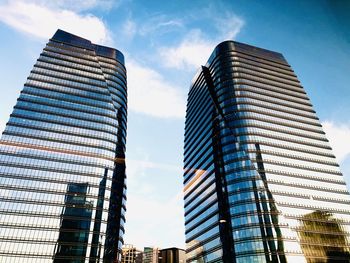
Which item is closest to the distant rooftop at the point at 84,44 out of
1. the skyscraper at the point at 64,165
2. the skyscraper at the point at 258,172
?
the skyscraper at the point at 64,165

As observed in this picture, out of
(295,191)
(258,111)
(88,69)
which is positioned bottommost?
(295,191)

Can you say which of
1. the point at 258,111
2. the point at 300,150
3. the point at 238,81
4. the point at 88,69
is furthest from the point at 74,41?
the point at 300,150

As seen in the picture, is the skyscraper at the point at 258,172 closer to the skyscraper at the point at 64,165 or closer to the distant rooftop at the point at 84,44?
the skyscraper at the point at 64,165

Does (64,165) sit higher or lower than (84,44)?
lower

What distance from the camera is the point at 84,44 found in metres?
144

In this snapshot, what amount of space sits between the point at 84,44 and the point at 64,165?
65533 mm

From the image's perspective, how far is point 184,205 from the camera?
142 metres

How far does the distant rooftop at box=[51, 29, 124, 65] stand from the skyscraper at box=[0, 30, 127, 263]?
20.2 ft

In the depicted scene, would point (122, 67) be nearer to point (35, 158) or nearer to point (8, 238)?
point (35, 158)

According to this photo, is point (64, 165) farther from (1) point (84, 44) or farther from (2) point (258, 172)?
(2) point (258, 172)

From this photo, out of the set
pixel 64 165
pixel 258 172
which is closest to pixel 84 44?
pixel 64 165

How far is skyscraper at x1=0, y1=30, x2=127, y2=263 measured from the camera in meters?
92.8

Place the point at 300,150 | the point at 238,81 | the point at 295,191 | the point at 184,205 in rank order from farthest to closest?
the point at 184,205 < the point at 238,81 < the point at 300,150 < the point at 295,191

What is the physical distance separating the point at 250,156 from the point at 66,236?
66.2m
